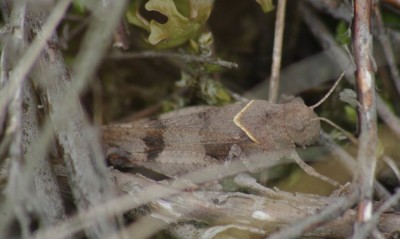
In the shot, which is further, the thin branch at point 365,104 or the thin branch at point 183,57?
the thin branch at point 183,57

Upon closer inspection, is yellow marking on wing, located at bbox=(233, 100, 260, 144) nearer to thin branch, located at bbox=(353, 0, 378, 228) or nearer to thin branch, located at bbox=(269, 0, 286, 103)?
thin branch, located at bbox=(269, 0, 286, 103)

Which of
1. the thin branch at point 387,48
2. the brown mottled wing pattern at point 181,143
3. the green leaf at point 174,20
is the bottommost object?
the brown mottled wing pattern at point 181,143

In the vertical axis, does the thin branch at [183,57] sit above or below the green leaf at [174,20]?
below

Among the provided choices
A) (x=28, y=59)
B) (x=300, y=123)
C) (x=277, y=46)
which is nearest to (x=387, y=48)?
(x=277, y=46)

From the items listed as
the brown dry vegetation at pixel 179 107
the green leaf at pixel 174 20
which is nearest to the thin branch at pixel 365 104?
the brown dry vegetation at pixel 179 107

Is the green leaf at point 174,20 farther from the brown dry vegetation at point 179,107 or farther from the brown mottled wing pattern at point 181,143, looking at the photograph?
the brown mottled wing pattern at point 181,143

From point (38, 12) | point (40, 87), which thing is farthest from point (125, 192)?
point (38, 12)

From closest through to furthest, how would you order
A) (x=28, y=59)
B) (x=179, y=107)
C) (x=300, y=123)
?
(x=28, y=59)
(x=300, y=123)
(x=179, y=107)

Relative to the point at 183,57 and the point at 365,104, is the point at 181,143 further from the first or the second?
the point at 365,104
